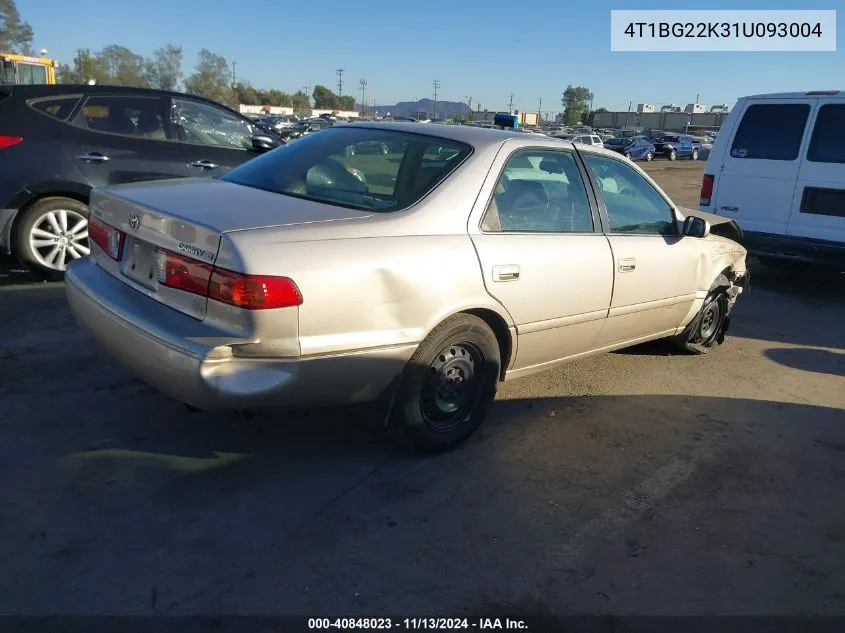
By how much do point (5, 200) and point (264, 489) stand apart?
4.15m

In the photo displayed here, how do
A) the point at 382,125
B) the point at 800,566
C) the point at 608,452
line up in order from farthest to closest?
the point at 382,125 → the point at 608,452 → the point at 800,566

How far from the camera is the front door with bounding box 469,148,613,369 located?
3.62 m

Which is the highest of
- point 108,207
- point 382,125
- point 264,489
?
point 382,125

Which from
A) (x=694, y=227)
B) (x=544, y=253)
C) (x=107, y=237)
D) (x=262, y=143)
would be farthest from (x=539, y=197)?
(x=262, y=143)

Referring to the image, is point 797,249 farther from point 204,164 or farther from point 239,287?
point 239,287

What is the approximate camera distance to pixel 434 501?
324 centimetres

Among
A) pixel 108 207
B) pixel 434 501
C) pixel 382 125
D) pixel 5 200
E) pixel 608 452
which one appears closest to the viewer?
pixel 434 501

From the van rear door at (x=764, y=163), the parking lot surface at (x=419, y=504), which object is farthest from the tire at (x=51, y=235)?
the van rear door at (x=764, y=163)

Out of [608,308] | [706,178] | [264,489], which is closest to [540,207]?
[608,308]

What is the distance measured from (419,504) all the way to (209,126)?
5.17 meters

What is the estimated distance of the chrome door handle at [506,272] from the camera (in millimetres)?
3547

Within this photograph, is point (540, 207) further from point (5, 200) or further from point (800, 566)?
point (5, 200)

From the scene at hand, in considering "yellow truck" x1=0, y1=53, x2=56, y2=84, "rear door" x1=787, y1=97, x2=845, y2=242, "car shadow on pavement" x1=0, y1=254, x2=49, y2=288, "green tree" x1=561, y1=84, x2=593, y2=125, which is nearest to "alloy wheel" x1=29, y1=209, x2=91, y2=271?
"car shadow on pavement" x1=0, y1=254, x2=49, y2=288

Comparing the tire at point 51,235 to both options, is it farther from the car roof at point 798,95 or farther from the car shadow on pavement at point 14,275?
the car roof at point 798,95
